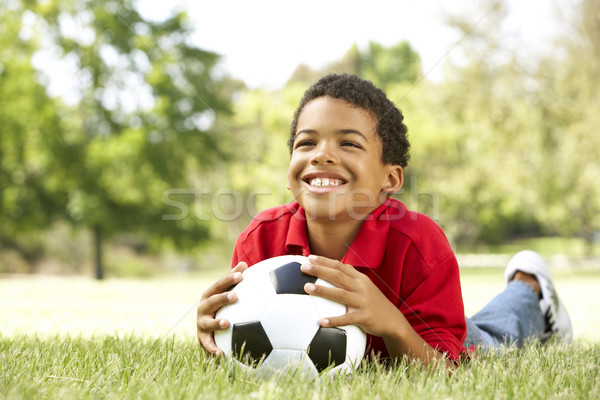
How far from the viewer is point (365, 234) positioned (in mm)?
2904

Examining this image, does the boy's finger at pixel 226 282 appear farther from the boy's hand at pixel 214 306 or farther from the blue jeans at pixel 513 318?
the blue jeans at pixel 513 318

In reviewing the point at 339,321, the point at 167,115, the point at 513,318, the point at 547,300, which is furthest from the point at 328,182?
the point at 167,115

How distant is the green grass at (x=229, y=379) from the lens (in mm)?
2061

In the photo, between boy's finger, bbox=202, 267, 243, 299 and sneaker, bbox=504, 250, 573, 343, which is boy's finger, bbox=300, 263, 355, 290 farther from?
sneaker, bbox=504, 250, 573, 343

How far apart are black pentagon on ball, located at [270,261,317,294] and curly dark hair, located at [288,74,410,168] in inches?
36.4

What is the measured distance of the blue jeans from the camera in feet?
12.9

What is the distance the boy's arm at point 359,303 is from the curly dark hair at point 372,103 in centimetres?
87

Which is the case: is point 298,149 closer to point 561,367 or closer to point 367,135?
point 367,135

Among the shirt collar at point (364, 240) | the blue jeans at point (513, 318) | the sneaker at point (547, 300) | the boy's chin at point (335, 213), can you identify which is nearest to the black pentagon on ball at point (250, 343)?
the shirt collar at point (364, 240)

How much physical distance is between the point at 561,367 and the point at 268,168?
83.3ft

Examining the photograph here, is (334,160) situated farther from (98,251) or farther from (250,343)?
(98,251)

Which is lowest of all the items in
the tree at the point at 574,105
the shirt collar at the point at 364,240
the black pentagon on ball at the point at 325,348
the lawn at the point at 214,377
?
the lawn at the point at 214,377

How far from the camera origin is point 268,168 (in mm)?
27797

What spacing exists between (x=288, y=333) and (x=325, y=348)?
17 centimetres
